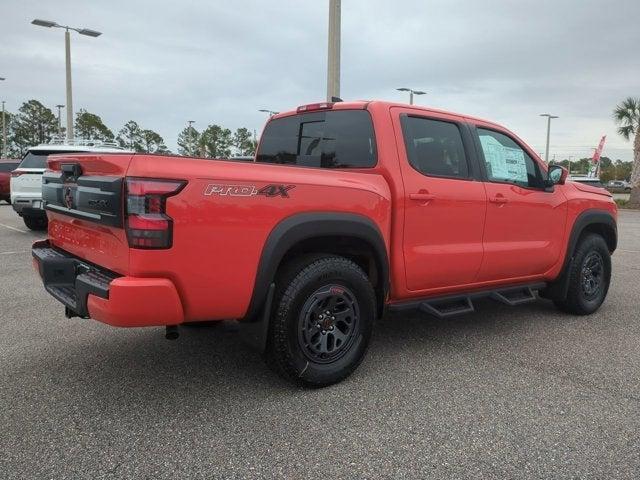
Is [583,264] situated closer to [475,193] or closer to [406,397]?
[475,193]

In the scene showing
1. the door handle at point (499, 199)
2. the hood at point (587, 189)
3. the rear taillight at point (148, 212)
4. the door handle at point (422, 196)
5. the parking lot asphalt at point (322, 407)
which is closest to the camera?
the parking lot asphalt at point (322, 407)

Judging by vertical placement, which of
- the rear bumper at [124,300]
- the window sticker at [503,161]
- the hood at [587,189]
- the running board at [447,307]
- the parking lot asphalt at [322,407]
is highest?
the window sticker at [503,161]

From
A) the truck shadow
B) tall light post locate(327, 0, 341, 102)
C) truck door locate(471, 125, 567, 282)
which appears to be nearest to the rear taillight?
the truck shadow

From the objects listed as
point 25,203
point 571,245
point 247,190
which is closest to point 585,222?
point 571,245

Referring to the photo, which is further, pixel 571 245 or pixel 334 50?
pixel 334 50

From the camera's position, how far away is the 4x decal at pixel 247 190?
275cm

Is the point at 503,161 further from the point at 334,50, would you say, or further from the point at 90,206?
the point at 334,50

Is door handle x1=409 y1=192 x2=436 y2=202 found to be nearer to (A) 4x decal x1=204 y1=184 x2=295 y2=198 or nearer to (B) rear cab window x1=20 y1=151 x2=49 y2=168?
(A) 4x decal x1=204 y1=184 x2=295 y2=198

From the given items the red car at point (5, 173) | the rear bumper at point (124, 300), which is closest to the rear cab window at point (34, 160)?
the red car at point (5, 173)

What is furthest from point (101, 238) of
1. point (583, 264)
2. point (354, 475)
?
point (583, 264)

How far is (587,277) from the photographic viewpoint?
210 inches

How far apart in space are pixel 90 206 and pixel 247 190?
86cm

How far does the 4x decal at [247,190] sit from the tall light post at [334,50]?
6.67 meters

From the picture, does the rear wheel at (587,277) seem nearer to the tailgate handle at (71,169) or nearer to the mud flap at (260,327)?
the mud flap at (260,327)
